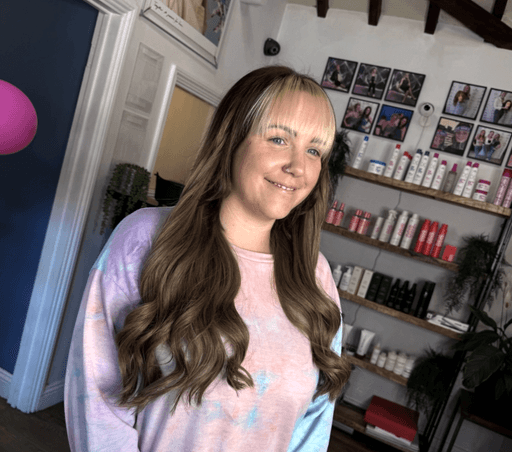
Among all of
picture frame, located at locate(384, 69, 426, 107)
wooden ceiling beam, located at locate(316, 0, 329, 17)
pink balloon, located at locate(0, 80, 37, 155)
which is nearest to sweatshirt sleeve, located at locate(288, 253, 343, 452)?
pink balloon, located at locate(0, 80, 37, 155)

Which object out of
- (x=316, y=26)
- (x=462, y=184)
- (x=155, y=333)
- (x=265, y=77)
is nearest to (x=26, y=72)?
(x=265, y=77)

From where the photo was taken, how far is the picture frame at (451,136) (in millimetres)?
3594

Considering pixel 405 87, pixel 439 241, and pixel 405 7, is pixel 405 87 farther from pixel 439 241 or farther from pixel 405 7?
pixel 439 241

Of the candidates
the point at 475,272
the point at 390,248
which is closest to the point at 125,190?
the point at 390,248

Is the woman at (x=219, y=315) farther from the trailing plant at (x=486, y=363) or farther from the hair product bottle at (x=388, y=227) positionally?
the hair product bottle at (x=388, y=227)

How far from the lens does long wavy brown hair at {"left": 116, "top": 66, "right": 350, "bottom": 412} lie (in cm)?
86

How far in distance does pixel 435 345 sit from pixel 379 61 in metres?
2.45

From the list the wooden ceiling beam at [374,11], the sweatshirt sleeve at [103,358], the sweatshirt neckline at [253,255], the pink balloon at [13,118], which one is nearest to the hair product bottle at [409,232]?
the wooden ceiling beam at [374,11]

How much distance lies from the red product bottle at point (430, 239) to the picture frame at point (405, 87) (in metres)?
1.05

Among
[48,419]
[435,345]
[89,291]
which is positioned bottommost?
[48,419]

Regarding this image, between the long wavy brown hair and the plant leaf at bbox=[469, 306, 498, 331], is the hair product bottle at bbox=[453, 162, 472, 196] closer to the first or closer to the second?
the plant leaf at bbox=[469, 306, 498, 331]

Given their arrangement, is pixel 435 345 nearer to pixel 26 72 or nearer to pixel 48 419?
pixel 48 419

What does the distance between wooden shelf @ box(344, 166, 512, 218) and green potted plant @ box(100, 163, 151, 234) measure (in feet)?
5.76

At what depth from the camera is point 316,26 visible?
401 centimetres
